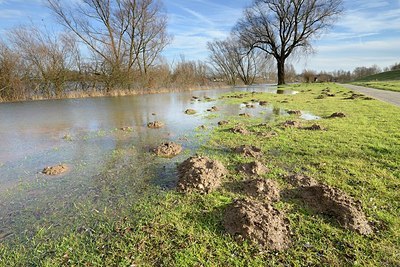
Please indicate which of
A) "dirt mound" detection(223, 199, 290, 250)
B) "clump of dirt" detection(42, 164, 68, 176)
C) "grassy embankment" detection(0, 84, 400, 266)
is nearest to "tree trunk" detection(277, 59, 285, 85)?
"grassy embankment" detection(0, 84, 400, 266)

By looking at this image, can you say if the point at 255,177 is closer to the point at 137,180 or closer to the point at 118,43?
the point at 137,180

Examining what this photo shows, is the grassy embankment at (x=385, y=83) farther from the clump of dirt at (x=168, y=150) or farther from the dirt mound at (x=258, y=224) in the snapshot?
the dirt mound at (x=258, y=224)

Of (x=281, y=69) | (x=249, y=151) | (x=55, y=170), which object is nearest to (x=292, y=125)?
(x=249, y=151)

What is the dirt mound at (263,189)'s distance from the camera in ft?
8.37

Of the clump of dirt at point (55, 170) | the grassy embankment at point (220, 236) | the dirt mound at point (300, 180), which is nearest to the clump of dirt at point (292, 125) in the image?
the grassy embankment at point (220, 236)

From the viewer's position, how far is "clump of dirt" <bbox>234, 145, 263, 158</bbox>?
379cm

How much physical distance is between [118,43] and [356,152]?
22.4 m

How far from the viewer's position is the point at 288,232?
2.01m

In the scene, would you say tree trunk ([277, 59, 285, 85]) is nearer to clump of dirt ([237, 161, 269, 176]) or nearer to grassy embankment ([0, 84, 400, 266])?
grassy embankment ([0, 84, 400, 266])

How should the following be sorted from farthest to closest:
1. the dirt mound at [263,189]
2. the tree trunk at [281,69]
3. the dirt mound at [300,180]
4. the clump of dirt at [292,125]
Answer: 1. the tree trunk at [281,69]
2. the clump of dirt at [292,125]
3. the dirt mound at [300,180]
4. the dirt mound at [263,189]

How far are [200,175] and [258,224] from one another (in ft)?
3.43

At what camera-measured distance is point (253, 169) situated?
3.18 m

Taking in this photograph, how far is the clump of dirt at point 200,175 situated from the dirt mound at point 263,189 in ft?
1.22

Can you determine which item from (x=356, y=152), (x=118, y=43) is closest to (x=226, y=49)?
(x=118, y=43)
